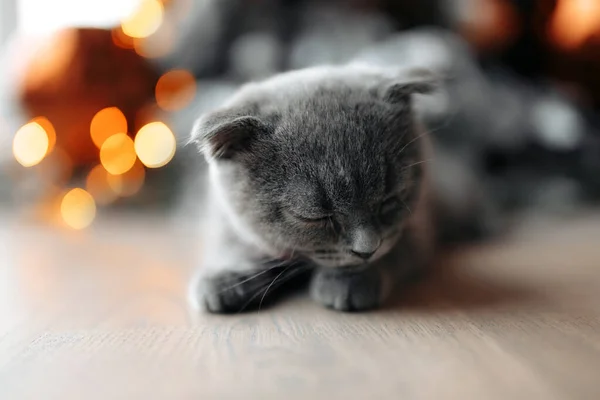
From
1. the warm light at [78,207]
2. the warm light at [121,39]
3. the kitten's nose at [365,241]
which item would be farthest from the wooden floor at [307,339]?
the warm light at [121,39]

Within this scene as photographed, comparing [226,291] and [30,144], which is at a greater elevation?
[30,144]

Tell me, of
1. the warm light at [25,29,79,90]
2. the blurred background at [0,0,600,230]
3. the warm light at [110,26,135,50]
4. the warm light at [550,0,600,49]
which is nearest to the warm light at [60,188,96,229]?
the blurred background at [0,0,600,230]

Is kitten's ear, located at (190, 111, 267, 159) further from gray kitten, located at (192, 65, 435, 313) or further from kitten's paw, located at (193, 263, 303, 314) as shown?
kitten's paw, located at (193, 263, 303, 314)

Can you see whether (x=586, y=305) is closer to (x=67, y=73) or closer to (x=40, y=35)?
(x=67, y=73)

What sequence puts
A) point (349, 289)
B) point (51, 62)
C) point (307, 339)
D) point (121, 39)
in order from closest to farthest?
point (307, 339)
point (349, 289)
point (51, 62)
point (121, 39)

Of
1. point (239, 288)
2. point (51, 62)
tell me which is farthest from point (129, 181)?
point (239, 288)

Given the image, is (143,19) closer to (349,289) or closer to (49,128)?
(49,128)

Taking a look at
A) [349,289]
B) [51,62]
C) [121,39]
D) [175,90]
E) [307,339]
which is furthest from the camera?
[175,90]

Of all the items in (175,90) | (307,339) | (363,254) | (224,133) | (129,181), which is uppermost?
(175,90)
